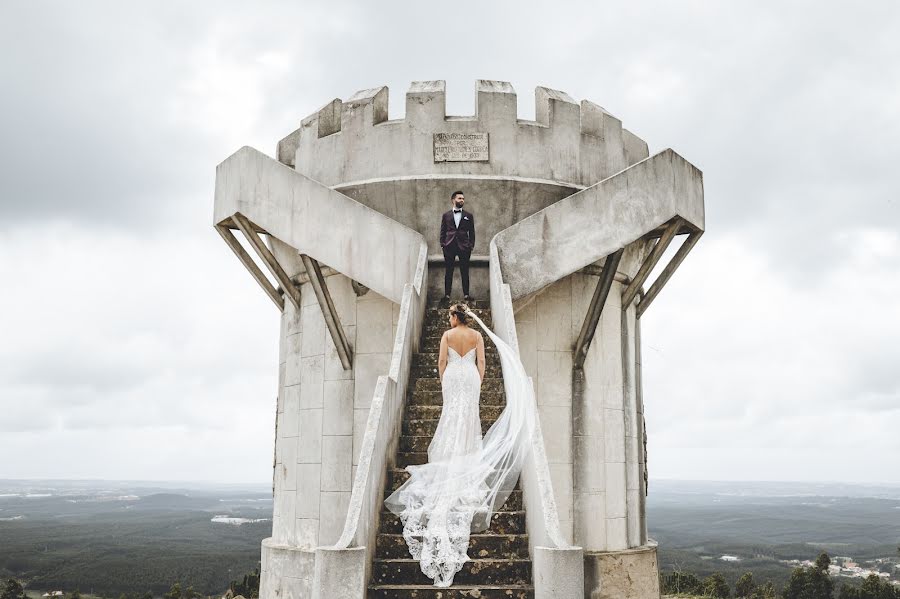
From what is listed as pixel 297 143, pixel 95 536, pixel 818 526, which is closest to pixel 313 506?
pixel 297 143

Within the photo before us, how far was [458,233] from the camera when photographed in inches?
482

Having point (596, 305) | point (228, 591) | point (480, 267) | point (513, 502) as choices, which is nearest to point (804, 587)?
point (228, 591)

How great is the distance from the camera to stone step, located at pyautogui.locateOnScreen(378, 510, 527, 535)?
859 centimetres

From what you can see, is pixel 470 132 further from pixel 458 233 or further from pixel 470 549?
pixel 470 549

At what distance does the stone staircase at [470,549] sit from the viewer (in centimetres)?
784

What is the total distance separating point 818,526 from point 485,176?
93.2 metres

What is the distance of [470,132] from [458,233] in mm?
2292

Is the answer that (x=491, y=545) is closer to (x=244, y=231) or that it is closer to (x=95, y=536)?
(x=244, y=231)

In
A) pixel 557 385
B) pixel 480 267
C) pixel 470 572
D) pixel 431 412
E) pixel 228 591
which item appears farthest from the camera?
pixel 228 591

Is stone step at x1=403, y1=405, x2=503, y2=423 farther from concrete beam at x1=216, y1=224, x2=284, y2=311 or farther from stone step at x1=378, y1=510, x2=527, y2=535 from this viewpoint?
concrete beam at x1=216, y1=224, x2=284, y2=311

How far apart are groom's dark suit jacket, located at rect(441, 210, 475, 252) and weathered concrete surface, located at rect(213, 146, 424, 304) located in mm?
466

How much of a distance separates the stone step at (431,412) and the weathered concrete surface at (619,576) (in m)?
3.92

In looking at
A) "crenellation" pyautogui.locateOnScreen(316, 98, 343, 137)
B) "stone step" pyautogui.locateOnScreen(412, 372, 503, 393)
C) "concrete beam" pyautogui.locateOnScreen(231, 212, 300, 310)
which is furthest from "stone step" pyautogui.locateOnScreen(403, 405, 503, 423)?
"crenellation" pyautogui.locateOnScreen(316, 98, 343, 137)

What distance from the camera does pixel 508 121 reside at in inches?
548
